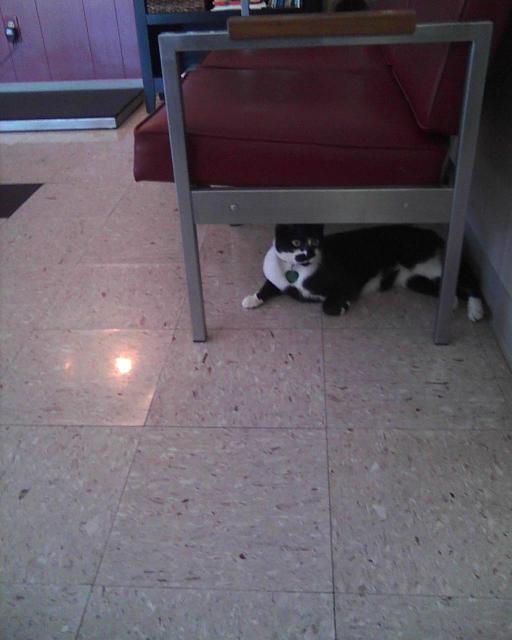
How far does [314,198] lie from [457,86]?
11.8 inches

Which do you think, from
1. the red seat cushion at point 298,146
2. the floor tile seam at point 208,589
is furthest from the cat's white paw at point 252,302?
the floor tile seam at point 208,589

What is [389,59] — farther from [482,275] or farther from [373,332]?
[373,332]

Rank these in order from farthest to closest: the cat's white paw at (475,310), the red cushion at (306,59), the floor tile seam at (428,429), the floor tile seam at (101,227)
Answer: the floor tile seam at (101,227), the red cushion at (306,59), the cat's white paw at (475,310), the floor tile seam at (428,429)

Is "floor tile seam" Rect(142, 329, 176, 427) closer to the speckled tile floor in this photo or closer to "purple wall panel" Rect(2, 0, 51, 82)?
the speckled tile floor

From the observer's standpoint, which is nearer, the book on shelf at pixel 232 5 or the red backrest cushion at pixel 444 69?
the red backrest cushion at pixel 444 69

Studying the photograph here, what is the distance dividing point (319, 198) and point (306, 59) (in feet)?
2.47

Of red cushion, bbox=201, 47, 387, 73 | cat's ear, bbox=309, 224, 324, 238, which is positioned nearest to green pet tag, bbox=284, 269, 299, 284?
cat's ear, bbox=309, 224, 324, 238

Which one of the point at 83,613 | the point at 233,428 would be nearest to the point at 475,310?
the point at 233,428

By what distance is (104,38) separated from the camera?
326 centimetres

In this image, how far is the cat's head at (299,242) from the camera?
1243mm

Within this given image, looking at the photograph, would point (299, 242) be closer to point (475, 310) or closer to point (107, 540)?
point (475, 310)

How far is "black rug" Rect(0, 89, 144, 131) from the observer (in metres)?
2.76

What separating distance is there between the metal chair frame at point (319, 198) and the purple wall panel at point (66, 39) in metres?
2.58

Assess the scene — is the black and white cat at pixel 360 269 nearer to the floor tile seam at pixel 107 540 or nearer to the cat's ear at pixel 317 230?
the cat's ear at pixel 317 230
